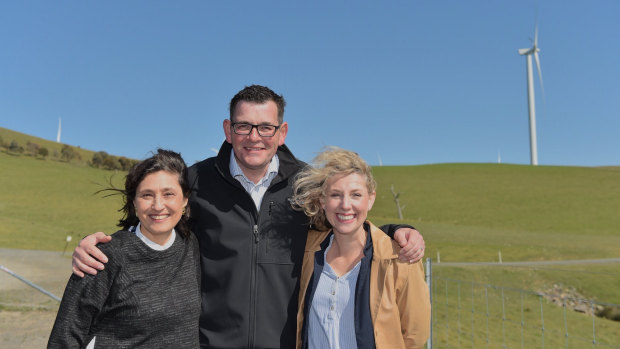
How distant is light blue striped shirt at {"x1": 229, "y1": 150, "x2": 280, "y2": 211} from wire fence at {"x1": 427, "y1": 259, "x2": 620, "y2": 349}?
544 centimetres

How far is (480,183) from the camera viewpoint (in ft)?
192

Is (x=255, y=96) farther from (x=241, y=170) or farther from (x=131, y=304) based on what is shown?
(x=131, y=304)

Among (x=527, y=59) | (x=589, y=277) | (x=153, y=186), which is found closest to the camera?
(x=153, y=186)

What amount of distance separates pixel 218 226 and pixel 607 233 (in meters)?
41.4

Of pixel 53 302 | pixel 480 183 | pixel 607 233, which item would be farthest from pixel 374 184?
pixel 480 183

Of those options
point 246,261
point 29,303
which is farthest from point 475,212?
point 246,261

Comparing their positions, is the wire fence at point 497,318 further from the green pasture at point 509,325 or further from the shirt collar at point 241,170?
the shirt collar at point 241,170

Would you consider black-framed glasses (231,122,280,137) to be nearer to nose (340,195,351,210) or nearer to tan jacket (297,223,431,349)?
nose (340,195,351,210)

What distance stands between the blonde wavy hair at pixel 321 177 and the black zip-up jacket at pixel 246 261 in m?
0.10

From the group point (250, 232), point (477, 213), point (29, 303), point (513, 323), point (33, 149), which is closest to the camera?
point (250, 232)

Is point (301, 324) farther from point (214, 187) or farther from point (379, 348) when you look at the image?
point (214, 187)

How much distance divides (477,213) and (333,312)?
149 feet

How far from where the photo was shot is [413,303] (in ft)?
8.34

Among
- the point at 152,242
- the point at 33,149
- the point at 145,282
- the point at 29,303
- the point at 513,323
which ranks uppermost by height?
the point at 33,149
